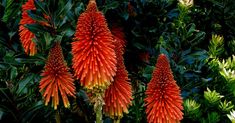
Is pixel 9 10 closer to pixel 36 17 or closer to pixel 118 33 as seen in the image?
pixel 36 17

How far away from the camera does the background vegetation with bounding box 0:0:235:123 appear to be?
317 cm

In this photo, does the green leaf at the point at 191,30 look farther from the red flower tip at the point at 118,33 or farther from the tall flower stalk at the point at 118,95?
the tall flower stalk at the point at 118,95

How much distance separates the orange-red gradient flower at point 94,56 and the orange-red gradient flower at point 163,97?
0.29 meters

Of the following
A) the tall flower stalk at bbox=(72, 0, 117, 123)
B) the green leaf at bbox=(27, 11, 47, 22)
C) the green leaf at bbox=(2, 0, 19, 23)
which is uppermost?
the green leaf at bbox=(2, 0, 19, 23)

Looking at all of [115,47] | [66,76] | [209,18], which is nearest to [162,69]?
[115,47]

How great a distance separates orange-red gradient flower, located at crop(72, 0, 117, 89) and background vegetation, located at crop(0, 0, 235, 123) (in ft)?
1.14

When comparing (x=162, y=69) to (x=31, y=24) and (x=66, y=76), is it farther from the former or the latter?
(x=31, y=24)

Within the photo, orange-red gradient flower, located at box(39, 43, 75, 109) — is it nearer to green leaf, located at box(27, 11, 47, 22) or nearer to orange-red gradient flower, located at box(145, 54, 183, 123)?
green leaf, located at box(27, 11, 47, 22)

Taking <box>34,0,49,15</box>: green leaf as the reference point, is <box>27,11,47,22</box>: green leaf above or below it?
below

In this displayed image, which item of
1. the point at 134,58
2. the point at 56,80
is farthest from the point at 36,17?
the point at 134,58

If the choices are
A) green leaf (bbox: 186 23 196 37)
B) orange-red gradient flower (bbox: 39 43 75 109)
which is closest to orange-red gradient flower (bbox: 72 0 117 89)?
orange-red gradient flower (bbox: 39 43 75 109)

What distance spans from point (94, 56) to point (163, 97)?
1.80ft

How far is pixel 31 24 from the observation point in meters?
3.13

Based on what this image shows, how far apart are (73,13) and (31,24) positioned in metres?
0.54
